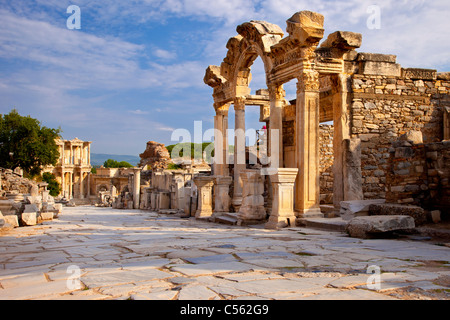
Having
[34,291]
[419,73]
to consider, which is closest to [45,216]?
[34,291]

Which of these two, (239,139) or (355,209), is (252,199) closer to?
(355,209)

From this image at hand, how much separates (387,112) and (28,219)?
437 inches

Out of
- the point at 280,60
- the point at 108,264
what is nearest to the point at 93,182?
the point at 280,60

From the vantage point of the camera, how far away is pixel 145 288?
143 inches

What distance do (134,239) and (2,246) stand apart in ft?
7.31

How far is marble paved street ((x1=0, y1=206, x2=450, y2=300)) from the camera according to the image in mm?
3465

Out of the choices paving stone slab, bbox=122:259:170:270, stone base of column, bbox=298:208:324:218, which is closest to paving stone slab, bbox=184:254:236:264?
paving stone slab, bbox=122:259:170:270

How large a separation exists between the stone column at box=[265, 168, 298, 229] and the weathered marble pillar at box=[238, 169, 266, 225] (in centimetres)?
109

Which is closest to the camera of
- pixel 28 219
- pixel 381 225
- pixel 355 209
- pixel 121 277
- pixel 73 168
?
pixel 121 277

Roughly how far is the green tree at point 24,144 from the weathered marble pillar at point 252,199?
34077 mm

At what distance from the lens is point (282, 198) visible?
969 centimetres

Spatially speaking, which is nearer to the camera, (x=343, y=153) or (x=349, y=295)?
(x=349, y=295)
